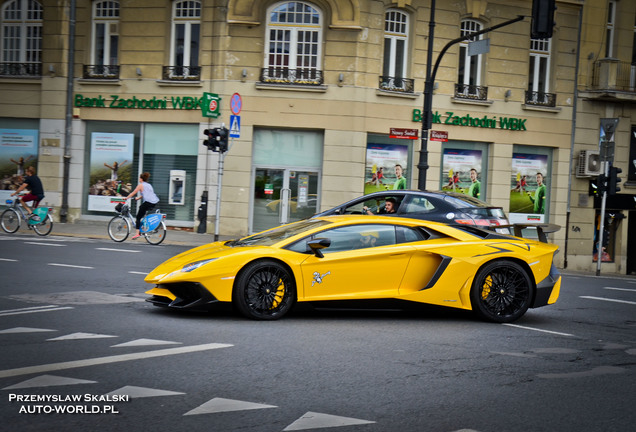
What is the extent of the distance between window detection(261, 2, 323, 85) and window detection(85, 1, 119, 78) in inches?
203

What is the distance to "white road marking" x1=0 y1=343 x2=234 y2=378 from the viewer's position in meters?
5.66

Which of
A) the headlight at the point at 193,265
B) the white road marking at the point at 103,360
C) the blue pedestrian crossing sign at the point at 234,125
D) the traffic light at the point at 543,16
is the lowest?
the white road marking at the point at 103,360

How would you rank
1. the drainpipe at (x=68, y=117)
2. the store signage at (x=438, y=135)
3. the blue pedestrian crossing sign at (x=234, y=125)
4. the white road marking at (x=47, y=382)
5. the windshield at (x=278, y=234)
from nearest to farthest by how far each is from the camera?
1. the white road marking at (x=47, y=382)
2. the windshield at (x=278, y=234)
3. the blue pedestrian crossing sign at (x=234, y=125)
4. the store signage at (x=438, y=135)
5. the drainpipe at (x=68, y=117)

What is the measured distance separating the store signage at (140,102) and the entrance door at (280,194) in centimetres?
298

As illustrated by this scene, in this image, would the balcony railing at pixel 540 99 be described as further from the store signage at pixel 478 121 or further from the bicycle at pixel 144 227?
the bicycle at pixel 144 227

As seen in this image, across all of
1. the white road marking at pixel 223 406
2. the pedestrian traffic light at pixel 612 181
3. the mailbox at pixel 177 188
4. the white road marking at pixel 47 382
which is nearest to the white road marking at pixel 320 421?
the white road marking at pixel 223 406

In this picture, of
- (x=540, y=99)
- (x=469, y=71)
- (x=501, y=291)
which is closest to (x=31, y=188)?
(x=469, y=71)

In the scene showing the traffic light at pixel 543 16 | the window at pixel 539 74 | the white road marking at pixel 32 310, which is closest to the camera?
the white road marking at pixel 32 310

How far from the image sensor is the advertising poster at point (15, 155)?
85.7ft

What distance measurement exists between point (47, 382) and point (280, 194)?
64.6 ft

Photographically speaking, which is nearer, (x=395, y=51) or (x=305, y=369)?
(x=305, y=369)

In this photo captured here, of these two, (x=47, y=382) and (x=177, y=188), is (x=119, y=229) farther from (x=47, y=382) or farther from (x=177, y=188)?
(x=47, y=382)

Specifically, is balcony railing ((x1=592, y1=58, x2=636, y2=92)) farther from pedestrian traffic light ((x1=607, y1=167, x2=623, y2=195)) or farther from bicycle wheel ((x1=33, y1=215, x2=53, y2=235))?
bicycle wheel ((x1=33, y1=215, x2=53, y2=235))

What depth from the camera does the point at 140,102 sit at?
82.4 feet
